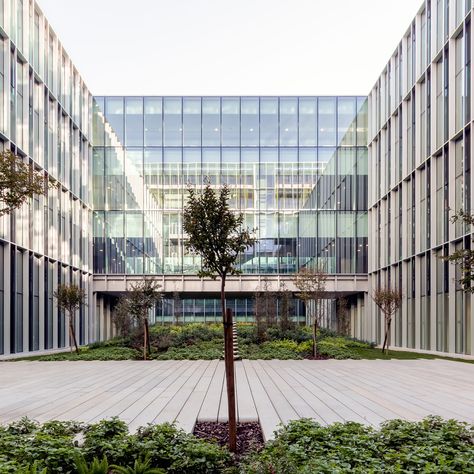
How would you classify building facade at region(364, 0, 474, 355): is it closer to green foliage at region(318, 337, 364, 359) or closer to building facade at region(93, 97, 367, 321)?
building facade at region(93, 97, 367, 321)

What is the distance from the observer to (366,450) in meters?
5.32

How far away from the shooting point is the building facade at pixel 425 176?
2170 cm

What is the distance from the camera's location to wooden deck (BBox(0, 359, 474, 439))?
318 inches

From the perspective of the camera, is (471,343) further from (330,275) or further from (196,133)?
(196,133)

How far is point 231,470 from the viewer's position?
15.7 feet

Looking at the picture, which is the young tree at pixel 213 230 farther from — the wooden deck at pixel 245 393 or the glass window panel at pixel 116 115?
the glass window panel at pixel 116 115

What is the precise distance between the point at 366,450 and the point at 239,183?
32.4 m

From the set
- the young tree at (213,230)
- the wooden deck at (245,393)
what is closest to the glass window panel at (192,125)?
the wooden deck at (245,393)

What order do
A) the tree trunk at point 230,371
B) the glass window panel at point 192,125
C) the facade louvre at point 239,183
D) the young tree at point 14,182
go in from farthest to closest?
1. the glass window panel at point 192,125
2. the facade louvre at point 239,183
3. the young tree at point 14,182
4. the tree trunk at point 230,371

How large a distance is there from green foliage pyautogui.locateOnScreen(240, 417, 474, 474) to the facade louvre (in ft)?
66.8

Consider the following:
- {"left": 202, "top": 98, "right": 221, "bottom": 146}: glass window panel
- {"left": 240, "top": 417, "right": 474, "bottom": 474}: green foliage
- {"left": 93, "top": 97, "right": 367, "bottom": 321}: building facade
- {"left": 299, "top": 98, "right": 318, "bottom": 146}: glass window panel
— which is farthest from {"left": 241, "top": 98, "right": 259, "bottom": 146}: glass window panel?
{"left": 240, "top": 417, "right": 474, "bottom": 474}: green foliage

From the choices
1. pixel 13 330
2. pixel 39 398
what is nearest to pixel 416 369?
pixel 39 398

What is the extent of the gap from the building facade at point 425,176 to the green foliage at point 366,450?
13.1 m

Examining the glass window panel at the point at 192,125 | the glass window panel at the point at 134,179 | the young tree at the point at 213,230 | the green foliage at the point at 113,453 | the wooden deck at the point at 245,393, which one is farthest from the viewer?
the glass window panel at the point at 192,125
